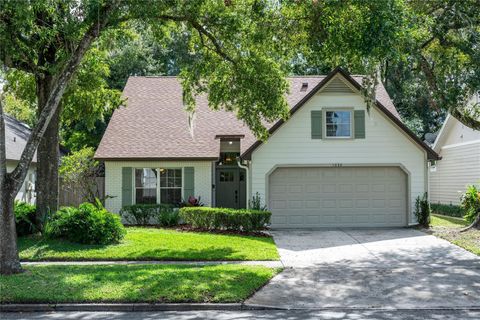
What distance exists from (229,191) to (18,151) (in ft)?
30.2

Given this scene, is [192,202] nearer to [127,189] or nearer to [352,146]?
[127,189]

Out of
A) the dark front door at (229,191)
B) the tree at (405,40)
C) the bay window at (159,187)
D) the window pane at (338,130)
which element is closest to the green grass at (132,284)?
the tree at (405,40)

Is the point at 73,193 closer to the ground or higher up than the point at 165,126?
closer to the ground

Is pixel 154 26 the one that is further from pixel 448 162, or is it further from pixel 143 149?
pixel 448 162

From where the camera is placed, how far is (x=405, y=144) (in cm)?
2019

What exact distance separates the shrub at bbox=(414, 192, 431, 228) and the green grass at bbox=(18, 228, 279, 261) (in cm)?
711

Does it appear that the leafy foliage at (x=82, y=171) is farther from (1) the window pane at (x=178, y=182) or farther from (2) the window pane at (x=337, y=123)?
(2) the window pane at (x=337, y=123)

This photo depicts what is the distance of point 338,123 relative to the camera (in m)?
20.4

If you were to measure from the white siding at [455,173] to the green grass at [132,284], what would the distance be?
54.4 feet

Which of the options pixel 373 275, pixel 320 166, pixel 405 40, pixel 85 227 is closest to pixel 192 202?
pixel 320 166

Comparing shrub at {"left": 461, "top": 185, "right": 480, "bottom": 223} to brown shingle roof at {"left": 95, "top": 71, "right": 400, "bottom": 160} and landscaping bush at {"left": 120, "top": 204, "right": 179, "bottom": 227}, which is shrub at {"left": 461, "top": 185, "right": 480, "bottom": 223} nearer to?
brown shingle roof at {"left": 95, "top": 71, "right": 400, "bottom": 160}

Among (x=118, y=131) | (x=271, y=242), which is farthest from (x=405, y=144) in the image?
(x=118, y=131)

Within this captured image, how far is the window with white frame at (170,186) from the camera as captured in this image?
21.2 metres

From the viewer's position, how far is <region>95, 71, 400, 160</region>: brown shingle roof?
20.9 metres
